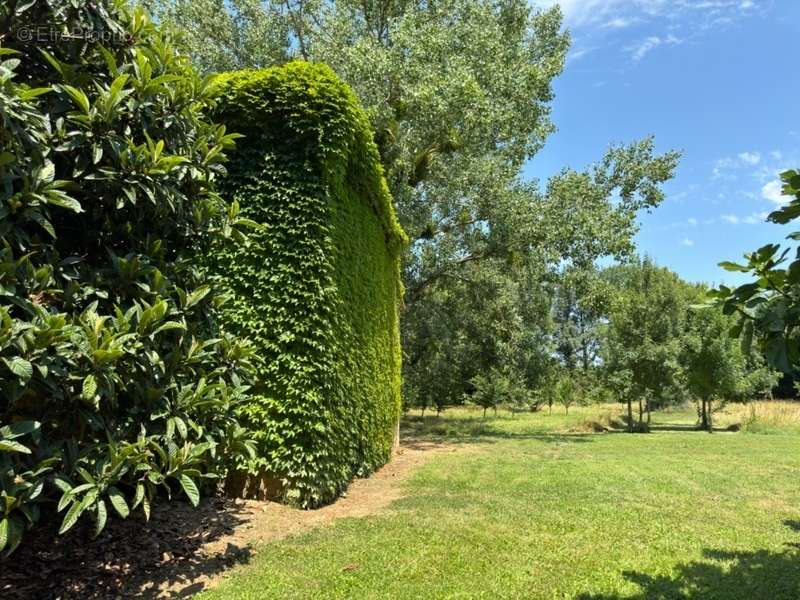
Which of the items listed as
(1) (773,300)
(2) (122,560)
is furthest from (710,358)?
(2) (122,560)

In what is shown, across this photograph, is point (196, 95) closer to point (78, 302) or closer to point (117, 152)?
point (117, 152)

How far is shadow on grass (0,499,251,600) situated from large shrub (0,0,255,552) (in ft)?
1.72

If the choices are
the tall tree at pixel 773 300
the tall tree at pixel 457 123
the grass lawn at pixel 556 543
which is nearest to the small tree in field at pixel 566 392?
the tall tree at pixel 457 123

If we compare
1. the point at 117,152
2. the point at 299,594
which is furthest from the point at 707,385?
the point at 117,152

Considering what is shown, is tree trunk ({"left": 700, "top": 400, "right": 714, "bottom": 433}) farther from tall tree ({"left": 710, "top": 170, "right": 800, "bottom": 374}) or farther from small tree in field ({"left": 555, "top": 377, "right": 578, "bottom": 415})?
tall tree ({"left": 710, "top": 170, "right": 800, "bottom": 374})

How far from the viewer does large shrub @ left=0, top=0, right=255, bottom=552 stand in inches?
113

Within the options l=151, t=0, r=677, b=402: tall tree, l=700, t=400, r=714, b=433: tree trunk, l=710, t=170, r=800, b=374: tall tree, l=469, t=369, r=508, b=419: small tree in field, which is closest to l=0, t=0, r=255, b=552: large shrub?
l=710, t=170, r=800, b=374: tall tree

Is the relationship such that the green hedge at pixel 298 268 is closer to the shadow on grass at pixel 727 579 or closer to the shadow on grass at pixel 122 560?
the shadow on grass at pixel 122 560

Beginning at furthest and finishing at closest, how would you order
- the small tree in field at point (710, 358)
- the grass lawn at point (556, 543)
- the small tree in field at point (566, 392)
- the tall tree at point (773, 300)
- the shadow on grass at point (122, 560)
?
the small tree in field at point (566, 392)
the small tree in field at point (710, 358)
the grass lawn at point (556, 543)
the shadow on grass at point (122, 560)
the tall tree at point (773, 300)

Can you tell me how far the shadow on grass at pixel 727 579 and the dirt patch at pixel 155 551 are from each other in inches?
112

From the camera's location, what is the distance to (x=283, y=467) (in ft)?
18.2

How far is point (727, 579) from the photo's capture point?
3.97m

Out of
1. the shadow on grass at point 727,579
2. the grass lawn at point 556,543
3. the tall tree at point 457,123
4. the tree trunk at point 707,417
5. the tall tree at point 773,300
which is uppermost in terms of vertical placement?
the tall tree at point 457,123

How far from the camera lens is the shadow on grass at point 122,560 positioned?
360 centimetres
